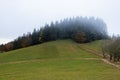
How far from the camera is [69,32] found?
163 metres

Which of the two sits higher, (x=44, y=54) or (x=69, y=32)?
(x=69, y=32)

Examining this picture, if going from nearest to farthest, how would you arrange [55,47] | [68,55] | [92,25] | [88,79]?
1. [88,79]
2. [68,55]
3. [55,47]
4. [92,25]

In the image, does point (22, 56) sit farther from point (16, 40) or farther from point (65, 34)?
point (16, 40)

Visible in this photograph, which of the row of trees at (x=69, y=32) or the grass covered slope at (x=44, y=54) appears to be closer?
the grass covered slope at (x=44, y=54)

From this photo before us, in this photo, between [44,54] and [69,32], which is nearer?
[44,54]

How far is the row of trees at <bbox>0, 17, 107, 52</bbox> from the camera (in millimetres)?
156375

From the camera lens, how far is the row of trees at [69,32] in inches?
6156

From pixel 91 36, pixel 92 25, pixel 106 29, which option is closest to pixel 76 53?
pixel 91 36

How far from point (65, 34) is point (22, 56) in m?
55.9

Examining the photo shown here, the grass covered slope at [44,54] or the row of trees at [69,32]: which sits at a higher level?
the row of trees at [69,32]

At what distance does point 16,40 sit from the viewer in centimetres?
17762

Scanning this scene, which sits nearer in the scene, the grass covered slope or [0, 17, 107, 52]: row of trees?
the grass covered slope

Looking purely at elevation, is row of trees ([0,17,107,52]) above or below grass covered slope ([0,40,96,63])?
above

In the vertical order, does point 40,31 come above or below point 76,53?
above
